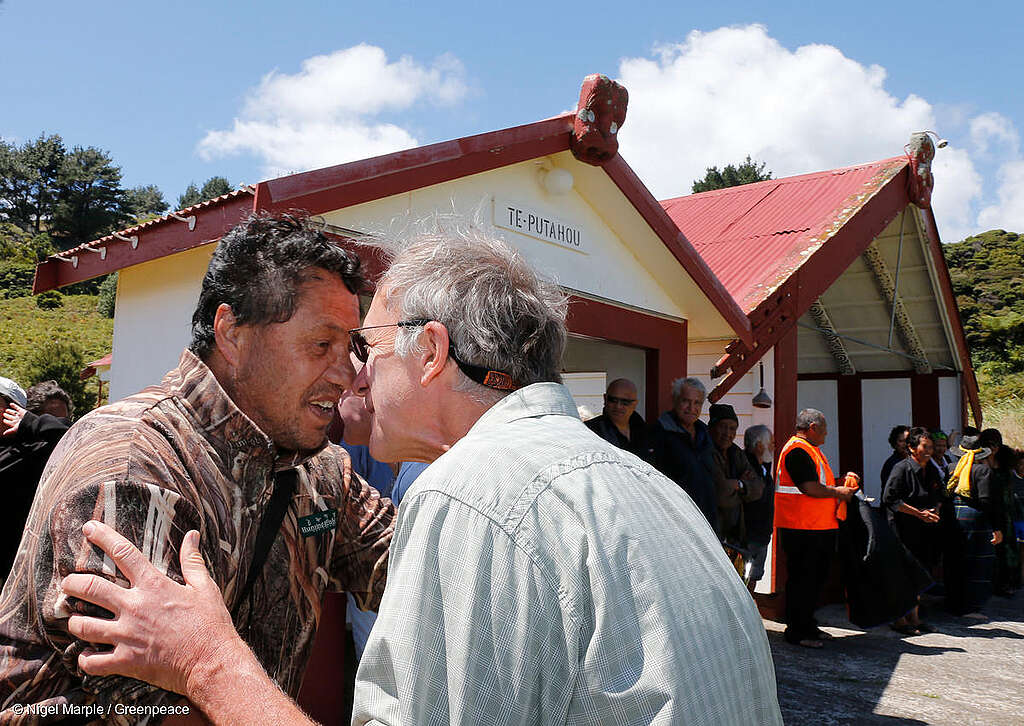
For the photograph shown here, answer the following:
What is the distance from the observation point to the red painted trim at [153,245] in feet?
12.2

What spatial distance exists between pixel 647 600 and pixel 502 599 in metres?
0.19

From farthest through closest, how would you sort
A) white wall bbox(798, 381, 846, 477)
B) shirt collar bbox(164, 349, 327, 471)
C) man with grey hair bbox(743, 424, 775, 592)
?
Result: white wall bbox(798, 381, 846, 477) → man with grey hair bbox(743, 424, 775, 592) → shirt collar bbox(164, 349, 327, 471)

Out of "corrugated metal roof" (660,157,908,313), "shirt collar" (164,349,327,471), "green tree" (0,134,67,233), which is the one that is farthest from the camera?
"green tree" (0,134,67,233)

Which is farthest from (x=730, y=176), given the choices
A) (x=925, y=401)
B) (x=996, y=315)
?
(x=925, y=401)

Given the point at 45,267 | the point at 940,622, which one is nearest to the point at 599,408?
the point at 940,622

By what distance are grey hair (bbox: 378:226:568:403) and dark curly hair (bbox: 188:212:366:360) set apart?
1.23ft

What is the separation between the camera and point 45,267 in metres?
4.55

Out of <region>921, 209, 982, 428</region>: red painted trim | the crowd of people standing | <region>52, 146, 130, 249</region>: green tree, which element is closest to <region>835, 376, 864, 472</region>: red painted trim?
<region>921, 209, 982, 428</region>: red painted trim

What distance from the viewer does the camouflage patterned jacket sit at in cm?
124

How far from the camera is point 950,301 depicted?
11352 millimetres

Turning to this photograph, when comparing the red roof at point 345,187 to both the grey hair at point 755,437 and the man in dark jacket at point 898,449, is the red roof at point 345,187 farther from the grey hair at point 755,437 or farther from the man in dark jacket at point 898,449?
the man in dark jacket at point 898,449

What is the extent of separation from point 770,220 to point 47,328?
3558 cm

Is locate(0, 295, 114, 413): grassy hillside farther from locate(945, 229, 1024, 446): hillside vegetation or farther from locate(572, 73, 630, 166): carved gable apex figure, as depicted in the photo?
locate(945, 229, 1024, 446): hillside vegetation

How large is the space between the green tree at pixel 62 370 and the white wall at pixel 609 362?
1797 centimetres
